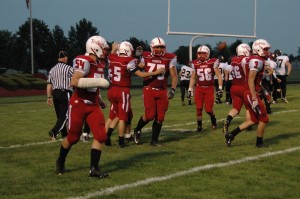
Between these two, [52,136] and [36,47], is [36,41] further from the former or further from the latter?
[52,136]

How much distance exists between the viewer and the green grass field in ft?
19.3

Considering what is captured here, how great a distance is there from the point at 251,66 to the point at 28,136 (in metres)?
5.23

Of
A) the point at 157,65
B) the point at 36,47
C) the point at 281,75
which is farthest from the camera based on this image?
the point at 36,47

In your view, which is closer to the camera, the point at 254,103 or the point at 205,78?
the point at 254,103

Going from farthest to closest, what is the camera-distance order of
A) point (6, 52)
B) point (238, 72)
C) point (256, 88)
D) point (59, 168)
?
point (6, 52), point (238, 72), point (256, 88), point (59, 168)

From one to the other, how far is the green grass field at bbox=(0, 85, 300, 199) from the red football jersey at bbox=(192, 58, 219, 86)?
1.16m

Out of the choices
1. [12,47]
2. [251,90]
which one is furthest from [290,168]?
[12,47]

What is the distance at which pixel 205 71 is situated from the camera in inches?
471

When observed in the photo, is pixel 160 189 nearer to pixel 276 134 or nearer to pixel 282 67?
pixel 276 134

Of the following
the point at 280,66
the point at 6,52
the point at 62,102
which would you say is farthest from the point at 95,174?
the point at 6,52

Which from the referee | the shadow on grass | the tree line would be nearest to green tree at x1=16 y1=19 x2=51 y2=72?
the tree line

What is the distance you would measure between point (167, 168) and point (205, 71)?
5146mm

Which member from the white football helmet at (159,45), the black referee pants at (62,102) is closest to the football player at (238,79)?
the white football helmet at (159,45)

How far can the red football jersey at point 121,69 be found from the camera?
30.3ft
